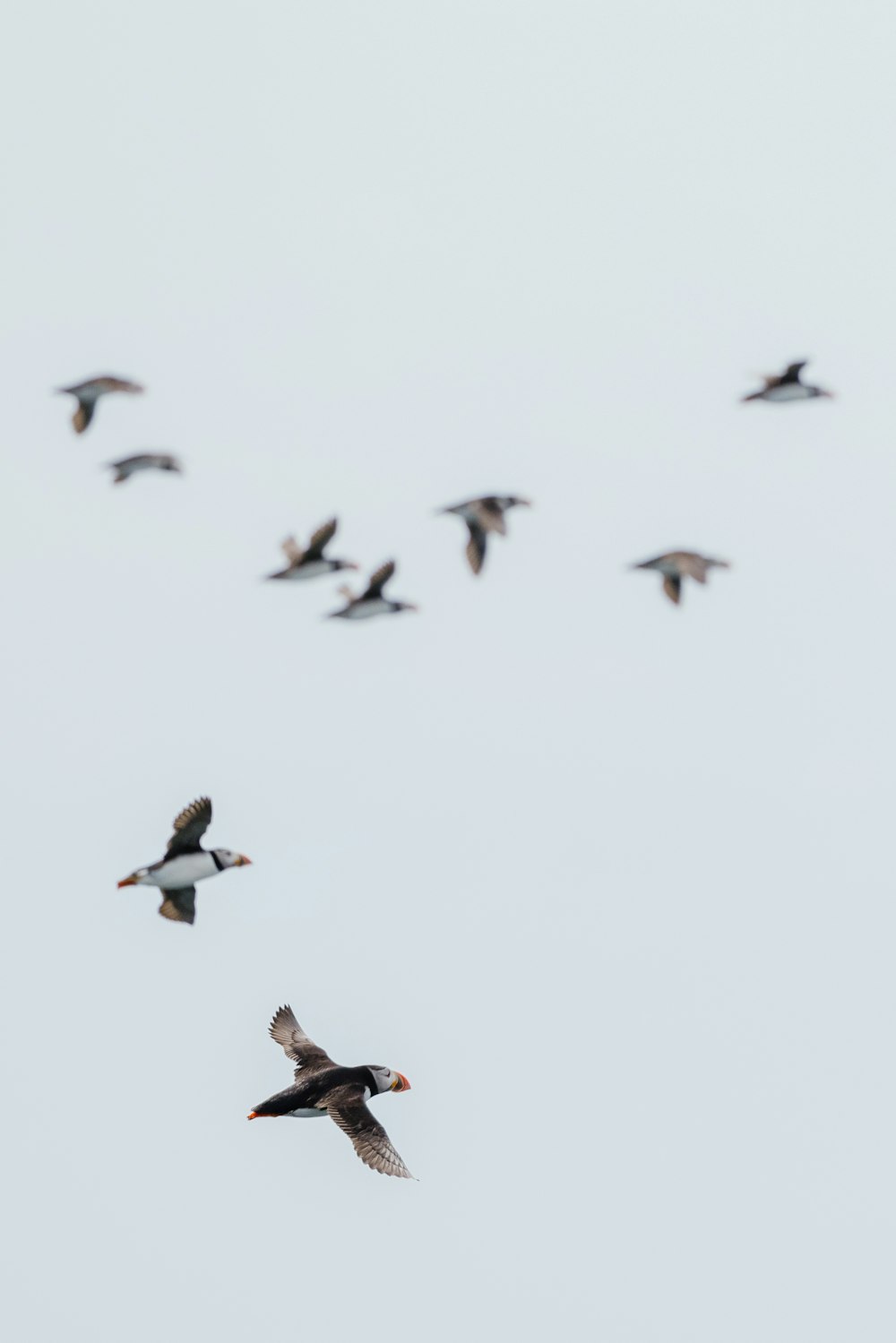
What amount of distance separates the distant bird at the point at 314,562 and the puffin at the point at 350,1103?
7659 millimetres

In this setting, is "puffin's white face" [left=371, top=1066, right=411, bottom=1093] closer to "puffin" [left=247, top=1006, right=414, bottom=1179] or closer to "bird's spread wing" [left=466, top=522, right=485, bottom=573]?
"puffin" [left=247, top=1006, right=414, bottom=1179]

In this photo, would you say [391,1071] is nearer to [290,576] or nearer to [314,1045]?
[314,1045]

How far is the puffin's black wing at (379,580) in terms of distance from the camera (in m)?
44.3

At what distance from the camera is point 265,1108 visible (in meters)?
39.8

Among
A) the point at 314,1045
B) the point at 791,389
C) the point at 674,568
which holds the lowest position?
the point at 314,1045

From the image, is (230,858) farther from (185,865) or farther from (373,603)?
(373,603)

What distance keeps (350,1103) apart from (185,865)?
393 centimetres

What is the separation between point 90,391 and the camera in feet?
149

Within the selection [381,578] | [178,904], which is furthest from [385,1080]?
[381,578]

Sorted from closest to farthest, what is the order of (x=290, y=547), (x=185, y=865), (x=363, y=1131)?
(x=363, y=1131), (x=185, y=865), (x=290, y=547)

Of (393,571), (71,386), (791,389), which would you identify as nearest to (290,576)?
(393,571)

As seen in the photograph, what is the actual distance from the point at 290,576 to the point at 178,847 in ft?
20.5

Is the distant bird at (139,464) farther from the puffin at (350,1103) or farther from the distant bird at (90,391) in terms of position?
the puffin at (350,1103)

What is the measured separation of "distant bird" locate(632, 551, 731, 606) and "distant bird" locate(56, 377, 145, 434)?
823 cm
